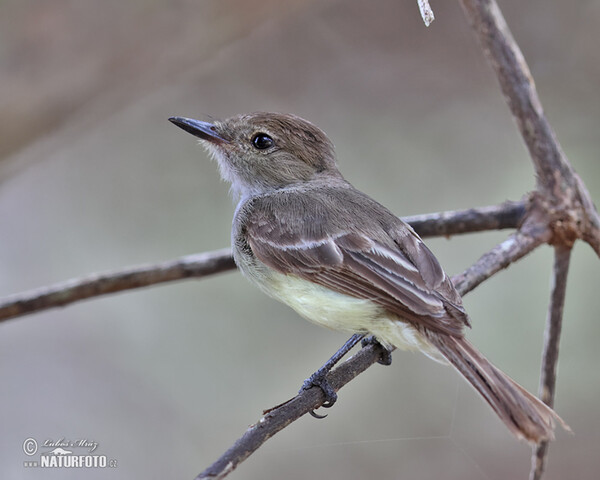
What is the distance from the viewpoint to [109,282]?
3.49 meters

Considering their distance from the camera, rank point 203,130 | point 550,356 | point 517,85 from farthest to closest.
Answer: point 203,130
point 517,85
point 550,356

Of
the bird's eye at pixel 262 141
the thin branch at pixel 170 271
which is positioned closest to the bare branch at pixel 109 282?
the thin branch at pixel 170 271

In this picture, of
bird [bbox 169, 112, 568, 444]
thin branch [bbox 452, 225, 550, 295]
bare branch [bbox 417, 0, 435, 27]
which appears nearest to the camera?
bare branch [bbox 417, 0, 435, 27]

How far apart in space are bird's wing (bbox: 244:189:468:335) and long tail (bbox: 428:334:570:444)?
66 mm

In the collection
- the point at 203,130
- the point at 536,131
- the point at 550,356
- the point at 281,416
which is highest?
the point at 203,130

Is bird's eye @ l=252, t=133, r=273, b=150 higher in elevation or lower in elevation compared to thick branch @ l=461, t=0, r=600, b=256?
higher

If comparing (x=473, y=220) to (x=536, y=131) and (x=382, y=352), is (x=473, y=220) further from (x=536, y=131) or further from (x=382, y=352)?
(x=382, y=352)

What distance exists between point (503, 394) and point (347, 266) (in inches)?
30.4

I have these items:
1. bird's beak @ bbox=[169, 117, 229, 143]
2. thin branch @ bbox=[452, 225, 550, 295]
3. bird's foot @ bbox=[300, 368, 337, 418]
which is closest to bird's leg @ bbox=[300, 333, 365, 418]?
bird's foot @ bbox=[300, 368, 337, 418]

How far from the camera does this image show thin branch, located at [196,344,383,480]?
7.06 ft

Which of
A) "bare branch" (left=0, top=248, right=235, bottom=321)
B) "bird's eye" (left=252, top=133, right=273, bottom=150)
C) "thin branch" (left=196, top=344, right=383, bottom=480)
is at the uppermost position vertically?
"bird's eye" (left=252, top=133, right=273, bottom=150)

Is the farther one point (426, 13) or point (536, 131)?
point (536, 131)

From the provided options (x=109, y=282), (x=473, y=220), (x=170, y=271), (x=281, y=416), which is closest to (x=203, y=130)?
(x=170, y=271)

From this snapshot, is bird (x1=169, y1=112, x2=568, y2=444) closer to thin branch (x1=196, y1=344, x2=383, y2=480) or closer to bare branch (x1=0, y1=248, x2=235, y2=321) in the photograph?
thin branch (x1=196, y1=344, x2=383, y2=480)
